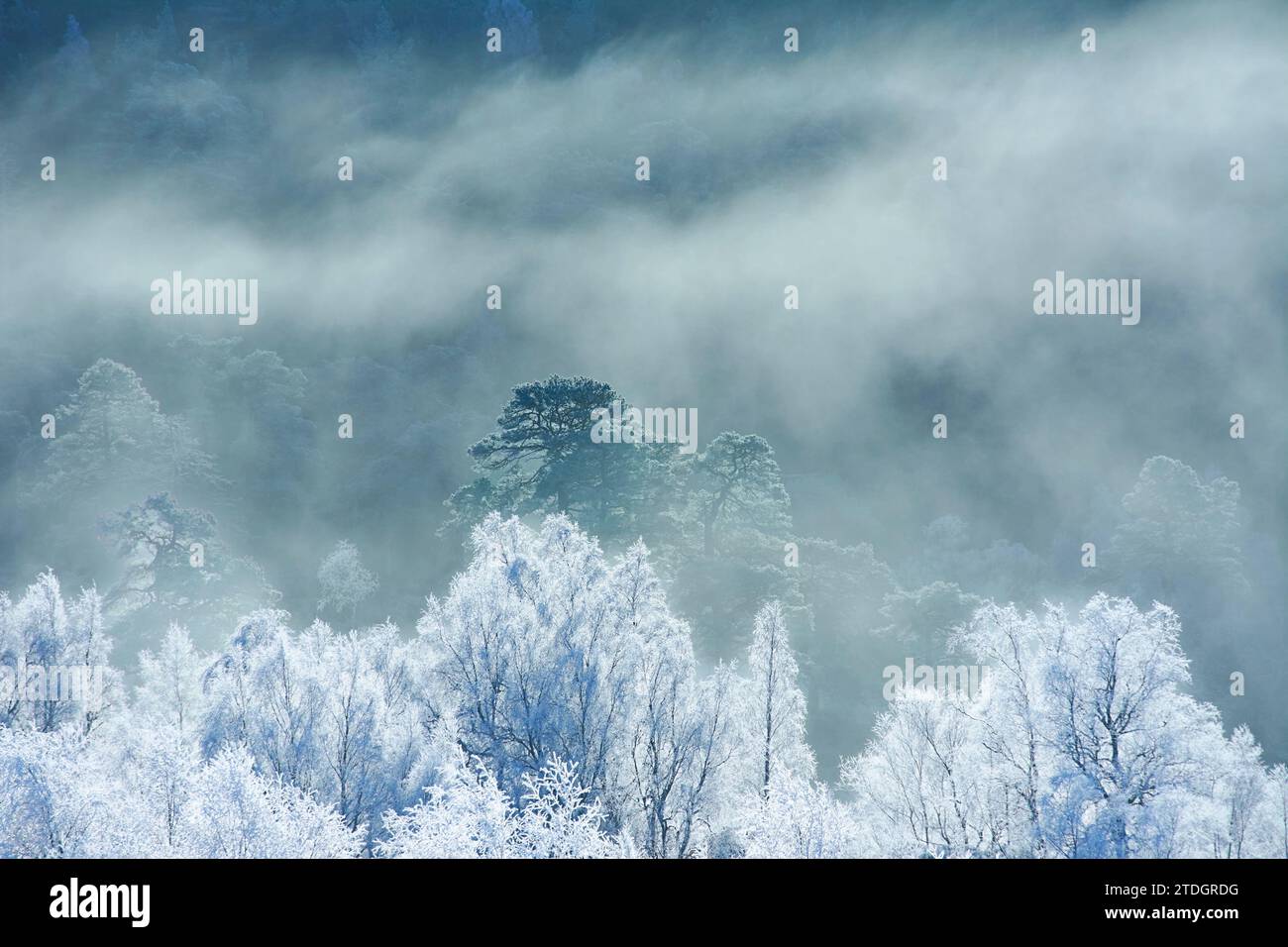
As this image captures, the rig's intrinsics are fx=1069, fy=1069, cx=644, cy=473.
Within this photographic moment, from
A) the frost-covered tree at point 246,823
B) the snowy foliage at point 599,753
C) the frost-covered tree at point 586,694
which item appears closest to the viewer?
the frost-covered tree at point 246,823

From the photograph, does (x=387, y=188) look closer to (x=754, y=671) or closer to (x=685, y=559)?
(x=685, y=559)

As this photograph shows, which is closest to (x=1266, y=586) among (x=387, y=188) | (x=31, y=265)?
(x=387, y=188)

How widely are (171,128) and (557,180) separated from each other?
2199 inches

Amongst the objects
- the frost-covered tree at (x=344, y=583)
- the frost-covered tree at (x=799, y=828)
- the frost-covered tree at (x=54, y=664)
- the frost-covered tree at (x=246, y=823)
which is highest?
the frost-covered tree at (x=344, y=583)

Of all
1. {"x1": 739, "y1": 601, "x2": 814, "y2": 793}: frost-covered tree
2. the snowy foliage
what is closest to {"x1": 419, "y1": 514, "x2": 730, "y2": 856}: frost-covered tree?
the snowy foliage

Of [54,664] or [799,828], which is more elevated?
[54,664]

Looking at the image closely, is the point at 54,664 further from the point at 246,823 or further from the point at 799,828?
the point at 799,828

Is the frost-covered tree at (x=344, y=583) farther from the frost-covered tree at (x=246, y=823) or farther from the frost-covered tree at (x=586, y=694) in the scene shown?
the frost-covered tree at (x=246, y=823)

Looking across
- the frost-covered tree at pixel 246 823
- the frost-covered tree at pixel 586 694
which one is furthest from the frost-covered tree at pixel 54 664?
the frost-covered tree at pixel 586 694

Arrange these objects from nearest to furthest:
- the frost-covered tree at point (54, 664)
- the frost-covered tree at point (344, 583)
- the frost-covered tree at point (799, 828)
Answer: the frost-covered tree at point (799, 828)
the frost-covered tree at point (54, 664)
the frost-covered tree at point (344, 583)

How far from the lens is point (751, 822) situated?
31.6 m

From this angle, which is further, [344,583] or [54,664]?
[344,583]

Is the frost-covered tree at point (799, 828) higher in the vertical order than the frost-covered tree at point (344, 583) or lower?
lower

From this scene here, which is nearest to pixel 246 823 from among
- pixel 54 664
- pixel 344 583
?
pixel 54 664
